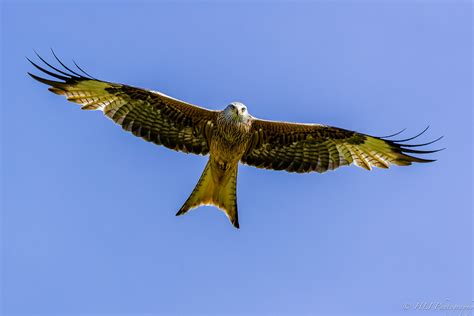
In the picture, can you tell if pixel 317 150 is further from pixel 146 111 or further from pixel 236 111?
pixel 146 111

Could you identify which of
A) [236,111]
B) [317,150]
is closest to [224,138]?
[236,111]

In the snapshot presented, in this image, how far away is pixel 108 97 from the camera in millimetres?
12086

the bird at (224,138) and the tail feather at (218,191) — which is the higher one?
the bird at (224,138)

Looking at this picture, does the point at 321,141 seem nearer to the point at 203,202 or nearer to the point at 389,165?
the point at 389,165

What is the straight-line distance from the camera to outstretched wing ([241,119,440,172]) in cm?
1234

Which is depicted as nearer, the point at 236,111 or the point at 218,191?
the point at 236,111

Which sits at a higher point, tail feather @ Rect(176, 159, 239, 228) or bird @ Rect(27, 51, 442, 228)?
bird @ Rect(27, 51, 442, 228)

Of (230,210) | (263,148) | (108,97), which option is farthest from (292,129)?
(108,97)

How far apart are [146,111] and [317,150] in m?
2.61

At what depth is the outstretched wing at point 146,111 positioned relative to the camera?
38.9ft

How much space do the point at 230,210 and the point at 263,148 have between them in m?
1.07

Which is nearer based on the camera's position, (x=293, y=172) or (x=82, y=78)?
(x=82, y=78)

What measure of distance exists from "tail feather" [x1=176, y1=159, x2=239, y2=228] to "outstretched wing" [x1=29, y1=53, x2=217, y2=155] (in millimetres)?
461

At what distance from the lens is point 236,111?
11.6 m
